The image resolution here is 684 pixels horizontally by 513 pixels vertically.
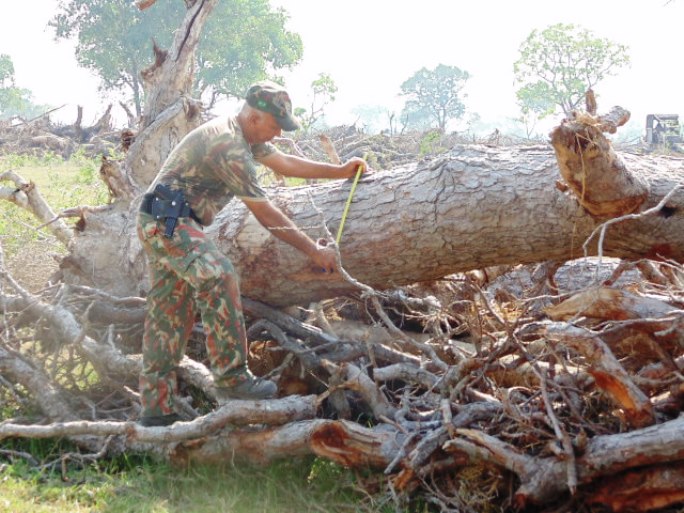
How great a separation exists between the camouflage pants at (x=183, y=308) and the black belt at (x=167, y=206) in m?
0.03

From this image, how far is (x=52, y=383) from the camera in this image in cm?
451

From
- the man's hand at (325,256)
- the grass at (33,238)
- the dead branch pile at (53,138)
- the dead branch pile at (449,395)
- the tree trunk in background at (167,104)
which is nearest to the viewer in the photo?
the dead branch pile at (449,395)

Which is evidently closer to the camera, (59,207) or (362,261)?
(362,261)

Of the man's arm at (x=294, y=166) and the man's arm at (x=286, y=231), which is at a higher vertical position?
the man's arm at (x=294, y=166)

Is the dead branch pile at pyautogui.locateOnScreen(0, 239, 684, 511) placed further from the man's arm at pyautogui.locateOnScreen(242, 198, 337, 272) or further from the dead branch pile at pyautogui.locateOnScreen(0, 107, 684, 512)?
the man's arm at pyautogui.locateOnScreen(242, 198, 337, 272)

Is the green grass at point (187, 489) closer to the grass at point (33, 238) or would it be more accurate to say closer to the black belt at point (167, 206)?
the black belt at point (167, 206)

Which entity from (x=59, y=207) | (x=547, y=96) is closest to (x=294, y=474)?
(x=59, y=207)

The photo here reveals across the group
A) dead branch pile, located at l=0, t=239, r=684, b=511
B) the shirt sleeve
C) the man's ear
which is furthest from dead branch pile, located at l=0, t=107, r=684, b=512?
the man's ear

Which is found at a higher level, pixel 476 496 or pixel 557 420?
pixel 557 420

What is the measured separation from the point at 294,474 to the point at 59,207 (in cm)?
587

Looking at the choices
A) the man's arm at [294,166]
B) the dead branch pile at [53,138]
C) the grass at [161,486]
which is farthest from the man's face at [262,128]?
the dead branch pile at [53,138]

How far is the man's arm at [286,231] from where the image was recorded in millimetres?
3760

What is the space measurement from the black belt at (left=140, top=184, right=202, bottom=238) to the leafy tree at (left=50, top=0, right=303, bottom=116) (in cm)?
3484

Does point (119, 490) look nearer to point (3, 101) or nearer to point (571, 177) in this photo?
point (571, 177)
